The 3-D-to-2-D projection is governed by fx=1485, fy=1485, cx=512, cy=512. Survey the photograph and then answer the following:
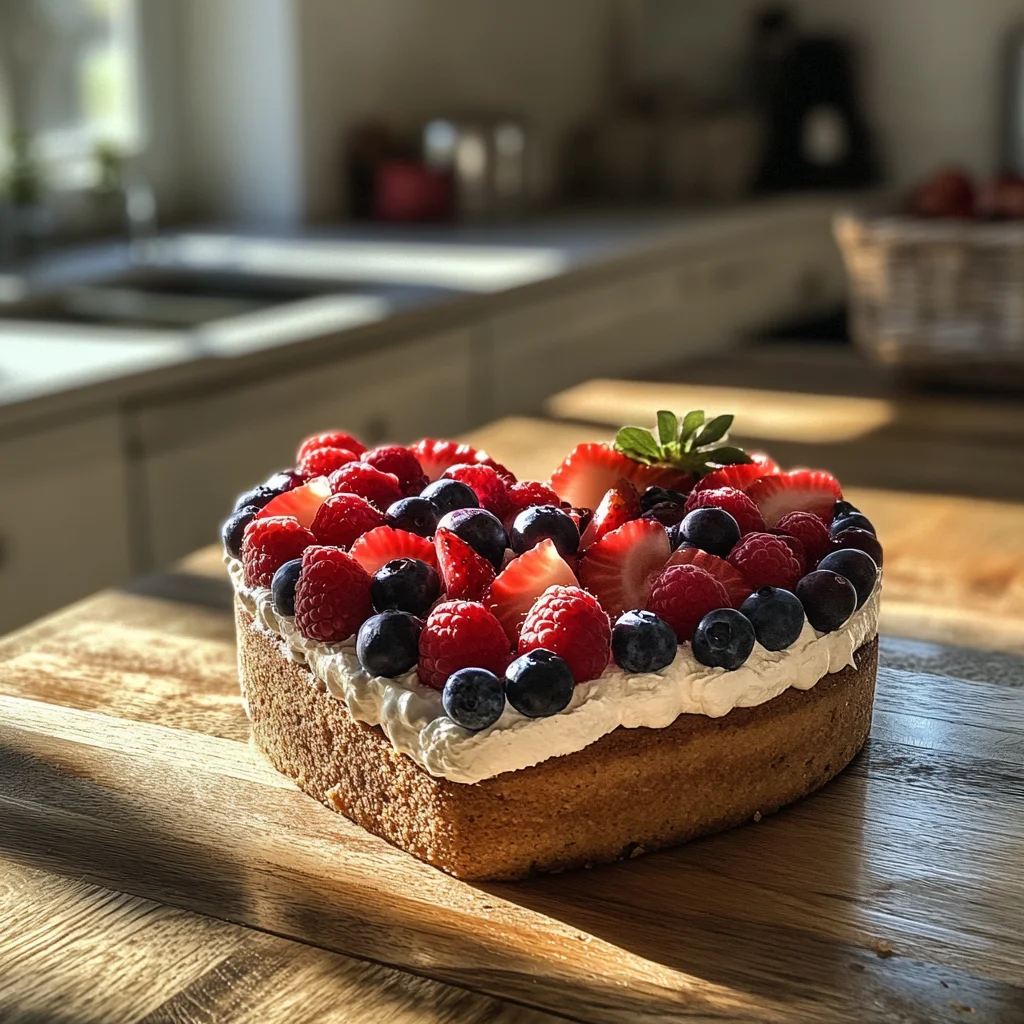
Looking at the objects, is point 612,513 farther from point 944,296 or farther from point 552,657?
point 944,296

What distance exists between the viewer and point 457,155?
357 centimetres

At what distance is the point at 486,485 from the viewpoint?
41.9 inches

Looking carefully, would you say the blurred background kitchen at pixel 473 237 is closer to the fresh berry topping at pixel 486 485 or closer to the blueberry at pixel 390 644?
the fresh berry topping at pixel 486 485

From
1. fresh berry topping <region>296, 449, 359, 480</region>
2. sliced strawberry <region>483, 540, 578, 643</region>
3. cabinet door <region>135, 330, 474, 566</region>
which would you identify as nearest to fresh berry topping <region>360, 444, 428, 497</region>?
fresh berry topping <region>296, 449, 359, 480</region>

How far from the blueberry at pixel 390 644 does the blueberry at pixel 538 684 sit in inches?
2.7

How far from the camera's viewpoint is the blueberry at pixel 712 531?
965mm

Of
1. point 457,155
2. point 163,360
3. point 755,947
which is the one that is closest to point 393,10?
point 457,155

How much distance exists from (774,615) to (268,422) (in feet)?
4.97

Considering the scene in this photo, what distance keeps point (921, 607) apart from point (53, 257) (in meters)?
2.33

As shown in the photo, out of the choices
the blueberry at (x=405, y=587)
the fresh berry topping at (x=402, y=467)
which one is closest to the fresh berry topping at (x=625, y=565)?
the blueberry at (x=405, y=587)

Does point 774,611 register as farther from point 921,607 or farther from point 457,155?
point 457,155

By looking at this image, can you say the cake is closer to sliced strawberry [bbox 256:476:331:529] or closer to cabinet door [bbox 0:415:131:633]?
sliced strawberry [bbox 256:476:331:529]

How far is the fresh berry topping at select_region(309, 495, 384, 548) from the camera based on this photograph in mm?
1000

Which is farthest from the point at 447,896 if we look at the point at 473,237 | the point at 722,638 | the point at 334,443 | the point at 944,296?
the point at 473,237
